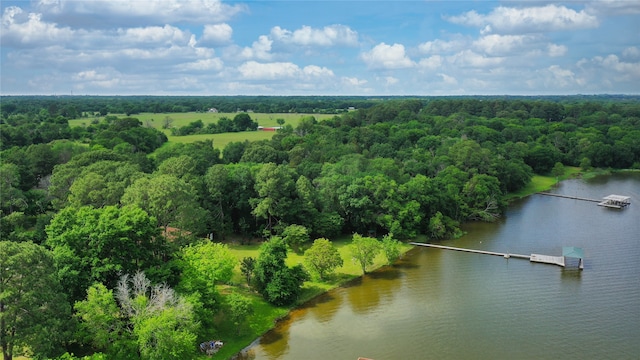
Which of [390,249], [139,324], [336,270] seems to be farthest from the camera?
[390,249]

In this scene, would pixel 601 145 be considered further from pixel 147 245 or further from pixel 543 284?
pixel 147 245

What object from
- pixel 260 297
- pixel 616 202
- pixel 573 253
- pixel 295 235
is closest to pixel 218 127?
pixel 295 235

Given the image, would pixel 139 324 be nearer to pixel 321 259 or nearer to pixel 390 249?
pixel 321 259

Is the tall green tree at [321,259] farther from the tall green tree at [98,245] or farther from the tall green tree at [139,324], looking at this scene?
the tall green tree at [139,324]

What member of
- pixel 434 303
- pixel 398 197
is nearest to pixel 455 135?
pixel 398 197

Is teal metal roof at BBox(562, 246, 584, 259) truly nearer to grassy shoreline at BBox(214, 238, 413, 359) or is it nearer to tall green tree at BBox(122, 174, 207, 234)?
grassy shoreline at BBox(214, 238, 413, 359)

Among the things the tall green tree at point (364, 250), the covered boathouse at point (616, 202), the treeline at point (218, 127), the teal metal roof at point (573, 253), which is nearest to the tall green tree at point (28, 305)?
the tall green tree at point (364, 250)

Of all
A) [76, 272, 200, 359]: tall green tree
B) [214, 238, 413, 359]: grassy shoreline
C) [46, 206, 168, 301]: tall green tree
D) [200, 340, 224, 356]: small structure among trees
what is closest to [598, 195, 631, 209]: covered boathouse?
[214, 238, 413, 359]: grassy shoreline
